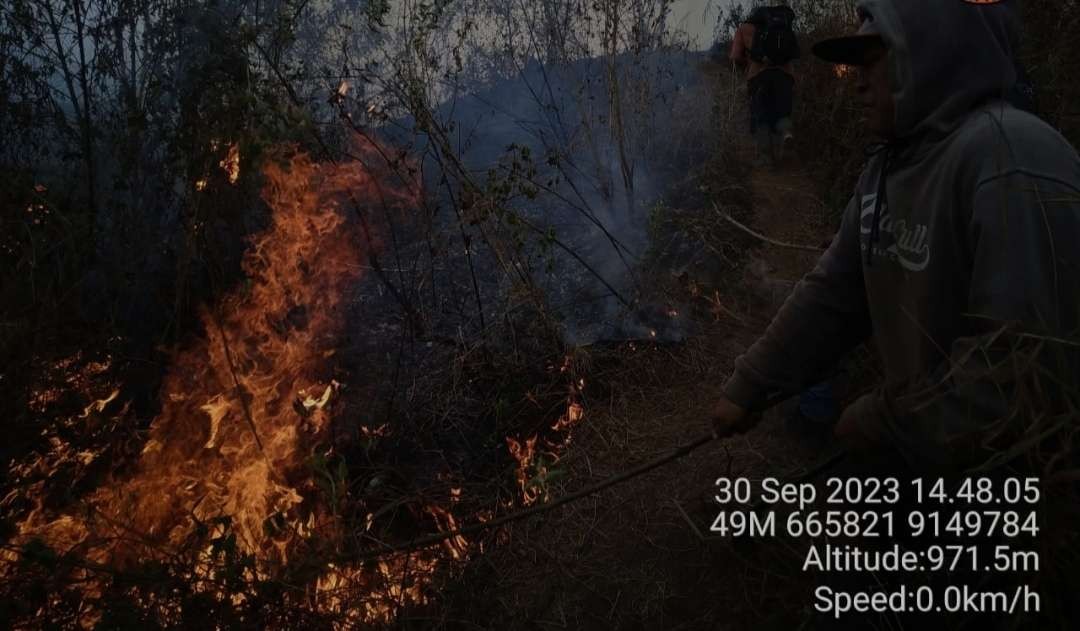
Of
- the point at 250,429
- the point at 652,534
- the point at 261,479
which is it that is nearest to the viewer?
the point at 652,534

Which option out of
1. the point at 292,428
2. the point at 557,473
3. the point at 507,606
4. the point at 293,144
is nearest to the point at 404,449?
Answer: the point at 292,428

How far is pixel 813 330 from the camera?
7.00ft


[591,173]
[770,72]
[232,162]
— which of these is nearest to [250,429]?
[232,162]

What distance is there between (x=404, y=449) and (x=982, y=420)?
3.29 metres

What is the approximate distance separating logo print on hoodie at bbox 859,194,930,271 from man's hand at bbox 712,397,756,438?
677 mm

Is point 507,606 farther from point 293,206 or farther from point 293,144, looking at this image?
point 293,144

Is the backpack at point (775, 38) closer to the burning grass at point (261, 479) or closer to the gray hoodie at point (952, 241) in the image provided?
the burning grass at point (261, 479)

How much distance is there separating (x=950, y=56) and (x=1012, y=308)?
68cm

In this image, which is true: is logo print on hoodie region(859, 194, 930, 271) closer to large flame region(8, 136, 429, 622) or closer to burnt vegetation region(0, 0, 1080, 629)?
burnt vegetation region(0, 0, 1080, 629)

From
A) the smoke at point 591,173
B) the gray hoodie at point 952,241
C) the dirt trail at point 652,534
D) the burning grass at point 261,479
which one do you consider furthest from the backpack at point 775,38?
the gray hoodie at point 952,241

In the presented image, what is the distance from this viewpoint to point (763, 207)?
661cm

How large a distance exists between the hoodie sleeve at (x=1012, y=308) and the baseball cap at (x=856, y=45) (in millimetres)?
557

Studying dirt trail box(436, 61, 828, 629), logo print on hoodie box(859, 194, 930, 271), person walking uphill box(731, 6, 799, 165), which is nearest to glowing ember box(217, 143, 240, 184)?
dirt trail box(436, 61, 828, 629)

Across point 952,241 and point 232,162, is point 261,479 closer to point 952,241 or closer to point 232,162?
point 232,162
